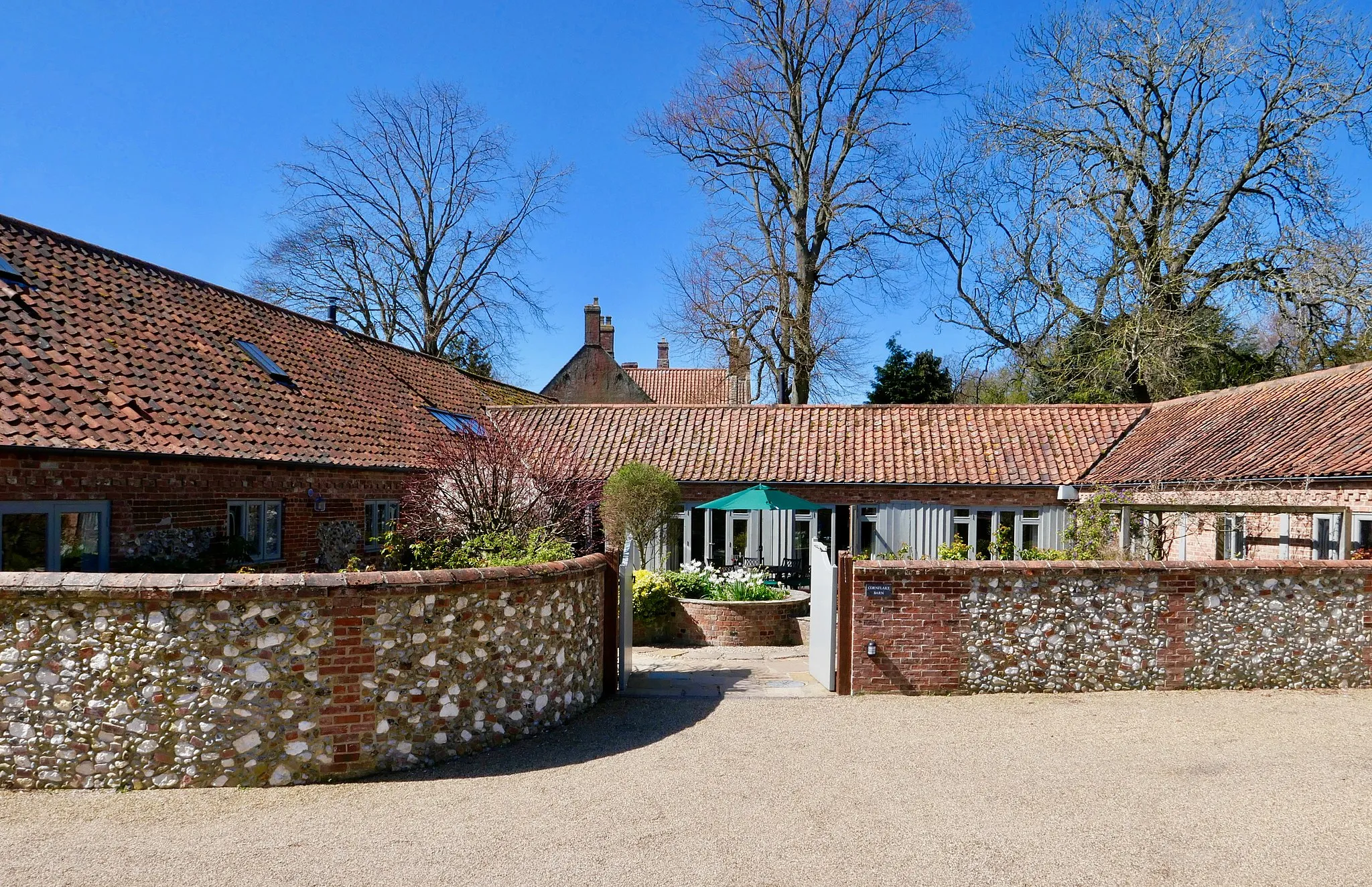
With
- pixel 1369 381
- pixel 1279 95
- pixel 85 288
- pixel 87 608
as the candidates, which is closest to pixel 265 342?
pixel 85 288

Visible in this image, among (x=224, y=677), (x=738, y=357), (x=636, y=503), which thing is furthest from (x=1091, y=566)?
(x=738, y=357)

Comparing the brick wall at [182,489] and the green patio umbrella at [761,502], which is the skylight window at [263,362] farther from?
the green patio umbrella at [761,502]

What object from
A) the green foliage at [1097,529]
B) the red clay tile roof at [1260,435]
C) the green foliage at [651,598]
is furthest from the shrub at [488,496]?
the red clay tile roof at [1260,435]

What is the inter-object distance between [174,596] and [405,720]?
1986mm

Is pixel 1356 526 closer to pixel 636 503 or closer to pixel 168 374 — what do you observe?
pixel 636 503

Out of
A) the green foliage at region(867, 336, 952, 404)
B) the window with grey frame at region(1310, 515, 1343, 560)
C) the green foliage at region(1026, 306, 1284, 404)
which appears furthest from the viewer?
the green foliage at region(867, 336, 952, 404)

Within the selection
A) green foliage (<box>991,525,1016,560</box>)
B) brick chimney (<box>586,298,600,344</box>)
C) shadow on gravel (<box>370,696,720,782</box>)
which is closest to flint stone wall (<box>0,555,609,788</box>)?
shadow on gravel (<box>370,696,720,782</box>)

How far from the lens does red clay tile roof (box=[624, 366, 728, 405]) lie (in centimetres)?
4609

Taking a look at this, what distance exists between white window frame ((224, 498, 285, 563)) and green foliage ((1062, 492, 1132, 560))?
12.0 meters

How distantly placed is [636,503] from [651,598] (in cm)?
357

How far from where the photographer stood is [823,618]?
423 inches

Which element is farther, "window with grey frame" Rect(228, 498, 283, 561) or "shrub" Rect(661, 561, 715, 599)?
"shrub" Rect(661, 561, 715, 599)

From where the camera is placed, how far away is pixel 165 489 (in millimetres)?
12000

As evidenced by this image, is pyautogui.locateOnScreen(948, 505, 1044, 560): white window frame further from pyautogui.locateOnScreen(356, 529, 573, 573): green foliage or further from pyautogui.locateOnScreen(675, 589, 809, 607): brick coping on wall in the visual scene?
pyautogui.locateOnScreen(356, 529, 573, 573): green foliage
